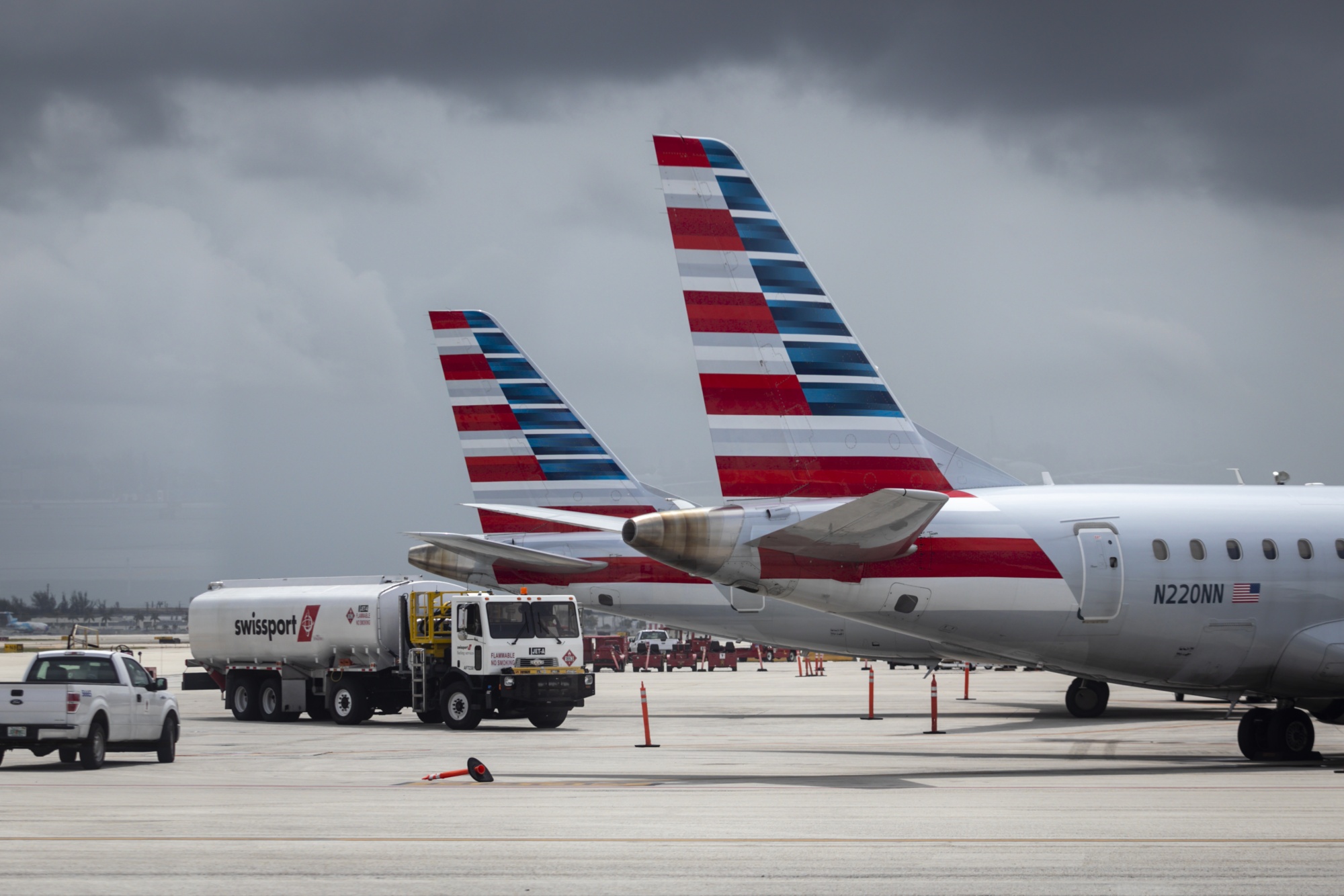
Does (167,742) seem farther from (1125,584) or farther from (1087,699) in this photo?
(1087,699)

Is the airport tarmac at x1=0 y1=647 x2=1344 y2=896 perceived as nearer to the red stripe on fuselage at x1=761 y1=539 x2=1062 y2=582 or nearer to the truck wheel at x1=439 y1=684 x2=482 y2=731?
the truck wheel at x1=439 y1=684 x2=482 y2=731

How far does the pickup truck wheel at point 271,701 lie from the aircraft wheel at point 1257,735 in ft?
80.8

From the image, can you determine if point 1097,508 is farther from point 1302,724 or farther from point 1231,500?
point 1302,724

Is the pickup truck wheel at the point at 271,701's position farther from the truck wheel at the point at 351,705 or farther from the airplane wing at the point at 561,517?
the airplane wing at the point at 561,517

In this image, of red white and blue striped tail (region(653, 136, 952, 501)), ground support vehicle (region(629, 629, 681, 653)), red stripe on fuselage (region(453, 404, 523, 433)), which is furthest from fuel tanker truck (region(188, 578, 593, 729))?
ground support vehicle (region(629, 629, 681, 653))

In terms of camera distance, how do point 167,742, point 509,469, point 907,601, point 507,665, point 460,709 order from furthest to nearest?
1. point 509,469
2. point 460,709
3. point 507,665
4. point 167,742
5. point 907,601

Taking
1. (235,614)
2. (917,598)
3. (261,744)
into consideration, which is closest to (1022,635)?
(917,598)

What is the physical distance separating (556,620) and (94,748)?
41.6ft

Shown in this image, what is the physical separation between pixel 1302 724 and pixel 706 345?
40.3 feet

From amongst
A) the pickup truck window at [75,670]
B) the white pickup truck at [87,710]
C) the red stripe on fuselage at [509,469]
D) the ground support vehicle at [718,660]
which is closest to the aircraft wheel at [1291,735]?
the white pickup truck at [87,710]

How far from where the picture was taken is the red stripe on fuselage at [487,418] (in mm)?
42875

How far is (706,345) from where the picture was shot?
22.8 m

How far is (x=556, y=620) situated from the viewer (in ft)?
116

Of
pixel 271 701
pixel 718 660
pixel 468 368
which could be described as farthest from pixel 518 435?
pixel 718 660
